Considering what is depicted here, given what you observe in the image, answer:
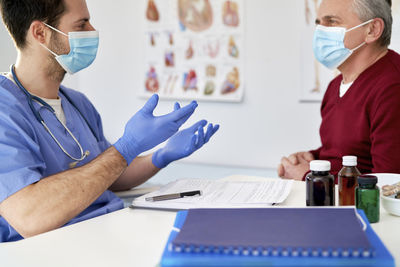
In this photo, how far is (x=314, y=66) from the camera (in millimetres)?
2779

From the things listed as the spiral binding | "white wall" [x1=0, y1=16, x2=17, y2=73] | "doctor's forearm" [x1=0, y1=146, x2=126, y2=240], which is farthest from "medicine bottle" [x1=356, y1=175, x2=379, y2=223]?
"white wall" [x1=0, y1=16, x2=17, y2=73]

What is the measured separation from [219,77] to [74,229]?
7.27 feet

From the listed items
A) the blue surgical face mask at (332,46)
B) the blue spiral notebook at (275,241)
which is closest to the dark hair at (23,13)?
the blue spiral notebook at (275,241)

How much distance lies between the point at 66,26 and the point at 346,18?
41.5 inches

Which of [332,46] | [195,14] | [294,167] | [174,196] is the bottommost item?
[294,167]

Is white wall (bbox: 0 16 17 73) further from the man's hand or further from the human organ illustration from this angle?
the man's hand

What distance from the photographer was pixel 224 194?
50.1 inches

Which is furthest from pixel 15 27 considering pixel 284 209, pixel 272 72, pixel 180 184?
pixel 272 72

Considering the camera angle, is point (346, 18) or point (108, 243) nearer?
point (108, 243)

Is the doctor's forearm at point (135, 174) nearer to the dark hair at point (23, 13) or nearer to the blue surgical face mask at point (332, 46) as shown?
the dark hair at point (23, 13)

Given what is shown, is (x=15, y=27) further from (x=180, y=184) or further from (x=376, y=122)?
(x=376, y=122)

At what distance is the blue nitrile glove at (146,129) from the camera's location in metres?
1.34

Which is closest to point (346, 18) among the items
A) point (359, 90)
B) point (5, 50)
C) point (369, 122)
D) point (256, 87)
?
point (359, 90)

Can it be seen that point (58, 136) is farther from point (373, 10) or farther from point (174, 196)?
point (373, 10)
